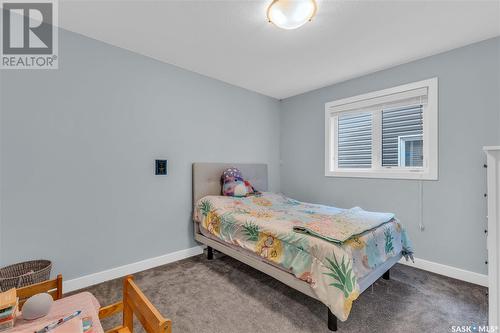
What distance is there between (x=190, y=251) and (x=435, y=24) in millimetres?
3481

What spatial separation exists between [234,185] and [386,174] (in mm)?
1937

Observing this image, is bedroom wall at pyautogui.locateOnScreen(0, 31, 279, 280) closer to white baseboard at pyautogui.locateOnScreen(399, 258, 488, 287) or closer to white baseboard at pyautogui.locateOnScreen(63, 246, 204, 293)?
white baseboard at pyautogui.locateOnScreen(63, 246, 204, 293)

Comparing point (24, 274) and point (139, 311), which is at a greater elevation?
point (139, 311)

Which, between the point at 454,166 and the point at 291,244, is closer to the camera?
the point at 291,244

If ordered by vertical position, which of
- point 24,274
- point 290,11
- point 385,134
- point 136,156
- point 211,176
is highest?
point 290,11

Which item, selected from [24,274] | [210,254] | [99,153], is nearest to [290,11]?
[99,153]

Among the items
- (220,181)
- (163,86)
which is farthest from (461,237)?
(163,86)

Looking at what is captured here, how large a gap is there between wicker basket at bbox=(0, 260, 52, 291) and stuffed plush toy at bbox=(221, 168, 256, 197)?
1854 millimetres

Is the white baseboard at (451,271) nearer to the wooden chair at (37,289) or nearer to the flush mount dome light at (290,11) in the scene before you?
the flush mount dome light at (290,11)

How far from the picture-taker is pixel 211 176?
308 cm

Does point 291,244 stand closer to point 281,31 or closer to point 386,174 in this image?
point 386,174

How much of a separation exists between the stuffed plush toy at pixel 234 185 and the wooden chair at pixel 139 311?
193cm

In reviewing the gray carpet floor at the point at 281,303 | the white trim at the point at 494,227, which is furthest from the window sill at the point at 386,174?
the white trim at the point at 494,227

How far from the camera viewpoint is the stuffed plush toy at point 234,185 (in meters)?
3.00
